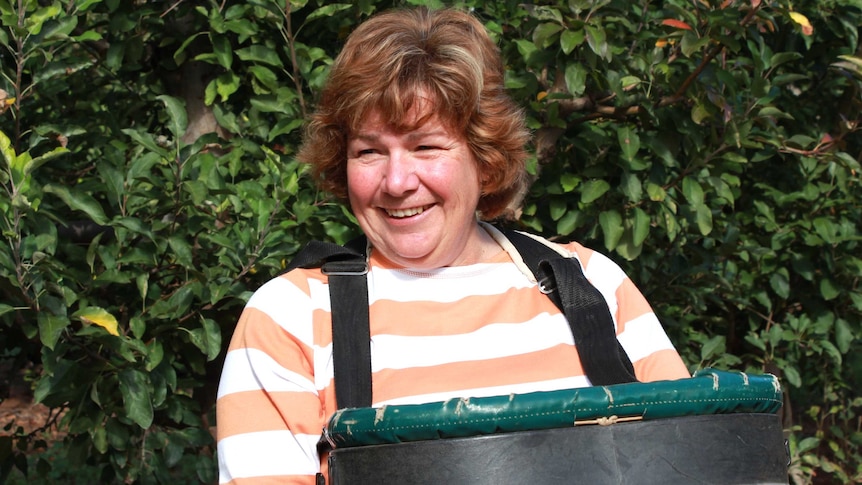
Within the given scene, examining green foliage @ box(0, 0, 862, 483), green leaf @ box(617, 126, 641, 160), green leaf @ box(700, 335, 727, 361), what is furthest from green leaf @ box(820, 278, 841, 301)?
green leaf @ box(617, 126, 641, 160)

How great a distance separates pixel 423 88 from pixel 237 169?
1.02m

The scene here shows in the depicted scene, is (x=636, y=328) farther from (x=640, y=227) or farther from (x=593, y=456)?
(x=640, y=227)

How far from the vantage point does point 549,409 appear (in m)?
1.30

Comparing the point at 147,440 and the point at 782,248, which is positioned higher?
the point at 782,248

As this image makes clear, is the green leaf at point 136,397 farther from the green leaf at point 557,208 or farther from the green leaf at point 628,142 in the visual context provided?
the green leaf at point 628,142

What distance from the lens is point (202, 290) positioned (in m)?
2.44

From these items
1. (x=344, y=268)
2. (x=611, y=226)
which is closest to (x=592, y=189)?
(x=611, y=226)

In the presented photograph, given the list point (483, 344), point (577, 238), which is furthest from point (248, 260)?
point (577, 238)

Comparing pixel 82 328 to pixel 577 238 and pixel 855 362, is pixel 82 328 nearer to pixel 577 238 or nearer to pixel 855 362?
pixel 577 238

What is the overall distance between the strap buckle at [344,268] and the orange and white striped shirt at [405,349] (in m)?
0.02

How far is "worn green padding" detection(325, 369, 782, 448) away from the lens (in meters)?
1.30

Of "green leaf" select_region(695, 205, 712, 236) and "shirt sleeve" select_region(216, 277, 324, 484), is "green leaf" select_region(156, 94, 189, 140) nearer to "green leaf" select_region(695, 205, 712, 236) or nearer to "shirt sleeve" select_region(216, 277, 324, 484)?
"shirt sleeve" select_region(216, 277, 324, 484)

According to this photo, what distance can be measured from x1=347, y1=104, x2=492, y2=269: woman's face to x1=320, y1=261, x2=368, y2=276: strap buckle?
0.33 feet

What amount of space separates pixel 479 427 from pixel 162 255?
1.44 metres
